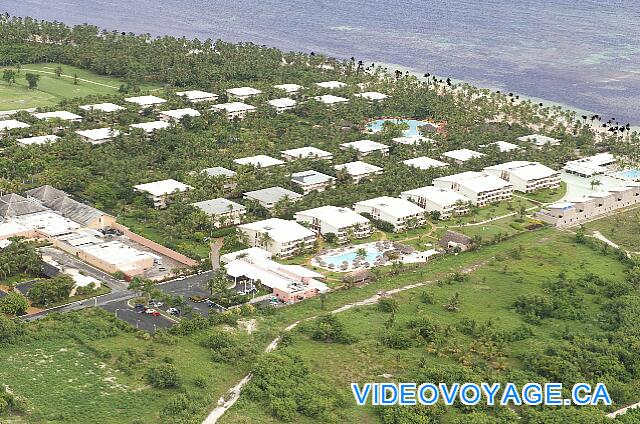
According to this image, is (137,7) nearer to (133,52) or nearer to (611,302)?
(133,52)

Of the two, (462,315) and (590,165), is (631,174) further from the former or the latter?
(462,315)

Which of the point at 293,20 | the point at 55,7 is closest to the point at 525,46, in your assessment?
the point at 293,20

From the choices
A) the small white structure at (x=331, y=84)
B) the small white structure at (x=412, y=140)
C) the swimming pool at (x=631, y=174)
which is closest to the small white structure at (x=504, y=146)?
the small white structure at (x=412, y=140)

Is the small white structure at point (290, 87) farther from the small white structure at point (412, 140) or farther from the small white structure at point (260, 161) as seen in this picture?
the small white structure at point (260, 161)

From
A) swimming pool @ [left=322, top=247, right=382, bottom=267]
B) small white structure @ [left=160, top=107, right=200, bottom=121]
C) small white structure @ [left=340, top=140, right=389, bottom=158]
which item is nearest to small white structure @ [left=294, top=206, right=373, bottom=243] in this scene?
swimming pool @ [left=322, top=247, right=382, bottom=267]

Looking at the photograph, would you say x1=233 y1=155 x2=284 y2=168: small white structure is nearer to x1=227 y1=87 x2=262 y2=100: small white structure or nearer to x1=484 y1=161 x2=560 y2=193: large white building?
x1=484 y1=161 x2=560 y2=193: large white building

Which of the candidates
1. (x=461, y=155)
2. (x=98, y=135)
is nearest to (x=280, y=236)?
(x=461, y=155)
